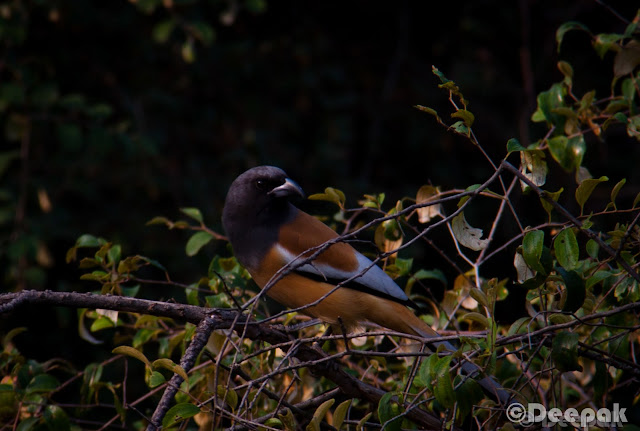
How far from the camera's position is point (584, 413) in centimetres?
244

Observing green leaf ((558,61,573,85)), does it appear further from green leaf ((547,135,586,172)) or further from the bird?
the bird

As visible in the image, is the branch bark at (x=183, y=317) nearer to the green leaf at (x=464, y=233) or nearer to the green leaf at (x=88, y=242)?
the green leaf at (x=464, y=233)

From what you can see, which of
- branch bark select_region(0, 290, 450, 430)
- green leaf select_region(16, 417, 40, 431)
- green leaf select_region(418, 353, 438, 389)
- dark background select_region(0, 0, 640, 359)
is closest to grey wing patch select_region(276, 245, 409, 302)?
branch bark select_region(0, 290, 450, 430)

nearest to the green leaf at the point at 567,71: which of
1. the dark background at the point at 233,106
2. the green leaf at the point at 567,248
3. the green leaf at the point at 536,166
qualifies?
the green leaf at the point at 536,166

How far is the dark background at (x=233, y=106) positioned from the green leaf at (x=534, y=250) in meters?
3.32

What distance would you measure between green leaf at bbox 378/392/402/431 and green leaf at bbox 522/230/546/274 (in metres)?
0.66

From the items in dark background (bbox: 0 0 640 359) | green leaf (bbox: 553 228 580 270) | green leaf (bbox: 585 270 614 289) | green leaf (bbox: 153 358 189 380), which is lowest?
dark background (bbox: 0 0 640 359)

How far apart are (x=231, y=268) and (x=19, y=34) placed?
3.14 metres

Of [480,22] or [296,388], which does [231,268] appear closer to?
[296,388]

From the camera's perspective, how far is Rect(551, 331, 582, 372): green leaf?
2.12 meters

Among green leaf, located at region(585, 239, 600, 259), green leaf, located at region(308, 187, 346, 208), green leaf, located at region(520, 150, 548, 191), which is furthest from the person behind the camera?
green leaf, located at region(308, 187, 346, 208)

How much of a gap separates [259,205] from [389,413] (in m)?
1.99

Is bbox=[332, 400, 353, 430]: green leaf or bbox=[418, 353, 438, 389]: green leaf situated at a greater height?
bbox=[418, 353, 438, 389]: green leaf

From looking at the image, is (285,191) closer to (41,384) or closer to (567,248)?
(41,384)
